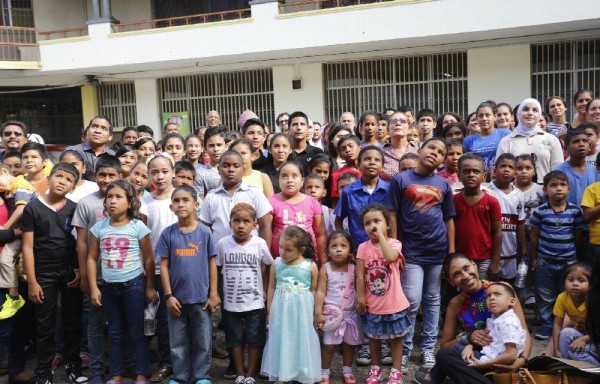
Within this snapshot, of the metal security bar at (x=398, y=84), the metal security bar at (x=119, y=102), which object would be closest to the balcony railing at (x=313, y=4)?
the metal security bar at (x=398, y=84)

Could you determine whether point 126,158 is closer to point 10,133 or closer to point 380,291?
point 10,133

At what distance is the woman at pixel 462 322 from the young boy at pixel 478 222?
335 millimetres

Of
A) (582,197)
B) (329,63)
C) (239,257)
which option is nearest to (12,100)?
(329,63)

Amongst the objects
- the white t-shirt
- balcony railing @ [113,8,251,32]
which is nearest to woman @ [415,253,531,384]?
the white t-shirt

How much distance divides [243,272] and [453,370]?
4.88 ft

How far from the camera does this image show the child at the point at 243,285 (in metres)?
3.84

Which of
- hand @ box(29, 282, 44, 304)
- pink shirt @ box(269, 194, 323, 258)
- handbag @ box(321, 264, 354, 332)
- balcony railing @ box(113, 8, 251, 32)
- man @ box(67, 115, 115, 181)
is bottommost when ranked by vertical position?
handbag @ box(321, 264, 354, 332)

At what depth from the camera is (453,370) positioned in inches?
140

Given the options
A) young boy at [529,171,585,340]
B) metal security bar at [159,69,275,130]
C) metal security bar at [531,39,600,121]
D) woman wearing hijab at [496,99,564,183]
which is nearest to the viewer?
young boy at [529,171,585,340]

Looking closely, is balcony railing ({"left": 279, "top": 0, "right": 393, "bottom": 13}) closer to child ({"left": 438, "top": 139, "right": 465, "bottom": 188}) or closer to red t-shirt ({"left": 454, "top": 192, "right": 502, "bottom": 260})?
child ({"left": 438, "top": 139, "right": 465, "bottom": 188})

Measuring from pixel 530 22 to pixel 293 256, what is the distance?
7.64 m

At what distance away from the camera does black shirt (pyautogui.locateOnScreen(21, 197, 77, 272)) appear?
392 cm

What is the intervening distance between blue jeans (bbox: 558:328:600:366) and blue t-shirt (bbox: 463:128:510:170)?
200 centimetres

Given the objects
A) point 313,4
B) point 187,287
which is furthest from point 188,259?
point 313,4
